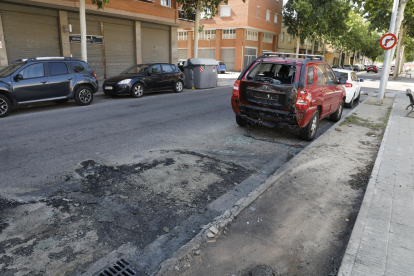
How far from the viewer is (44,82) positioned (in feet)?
33.5

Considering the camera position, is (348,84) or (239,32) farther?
(239,32)

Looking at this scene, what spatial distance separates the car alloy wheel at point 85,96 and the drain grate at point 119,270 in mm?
9692

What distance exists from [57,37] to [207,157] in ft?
54.0

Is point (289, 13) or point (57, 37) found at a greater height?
point (289, 13)

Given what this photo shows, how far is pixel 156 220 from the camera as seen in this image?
369cm

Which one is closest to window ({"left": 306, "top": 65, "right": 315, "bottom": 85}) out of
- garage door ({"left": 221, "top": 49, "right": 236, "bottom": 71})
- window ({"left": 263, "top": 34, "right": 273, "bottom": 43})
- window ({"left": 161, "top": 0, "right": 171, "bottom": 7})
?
window ({"left": 161, "top": 0, "right": 171, "bottom": 7})

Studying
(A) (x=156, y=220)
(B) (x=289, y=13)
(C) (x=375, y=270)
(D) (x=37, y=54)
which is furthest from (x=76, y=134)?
(B) (x=289, y=13)

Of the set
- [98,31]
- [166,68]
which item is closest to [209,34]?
[98,31]

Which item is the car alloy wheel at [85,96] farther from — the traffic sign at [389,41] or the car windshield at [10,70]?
the traffic sign at [389,41]

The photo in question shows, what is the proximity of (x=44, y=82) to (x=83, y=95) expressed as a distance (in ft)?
5.01

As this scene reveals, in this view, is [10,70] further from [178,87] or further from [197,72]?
[197,72]

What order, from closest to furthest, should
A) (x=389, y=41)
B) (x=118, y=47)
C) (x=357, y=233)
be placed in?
1. (x=357, y=233)
2. (x=389, y=41)
3. (x=118, y=47)

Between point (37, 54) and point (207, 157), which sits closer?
point (207, 157)

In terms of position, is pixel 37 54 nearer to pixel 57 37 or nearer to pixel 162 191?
pixel 57 37
